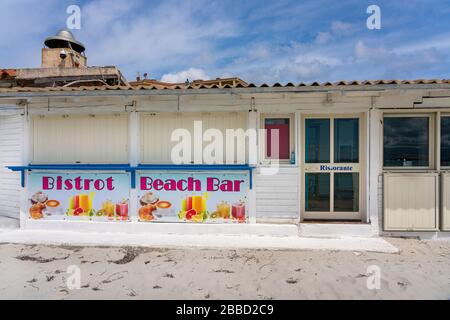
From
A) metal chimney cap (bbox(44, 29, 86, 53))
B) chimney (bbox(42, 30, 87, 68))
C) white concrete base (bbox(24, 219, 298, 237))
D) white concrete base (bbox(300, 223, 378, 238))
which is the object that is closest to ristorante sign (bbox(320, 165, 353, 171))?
white concrete base (bbox(300, 223, 378, 238))

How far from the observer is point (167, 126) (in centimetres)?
643

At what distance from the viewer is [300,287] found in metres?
4.03

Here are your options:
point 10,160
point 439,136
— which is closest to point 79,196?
point 10,160

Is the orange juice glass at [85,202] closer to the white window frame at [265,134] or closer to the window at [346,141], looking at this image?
the white window frame at [265,134]

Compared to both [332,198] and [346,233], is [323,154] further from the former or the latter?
[346,233]

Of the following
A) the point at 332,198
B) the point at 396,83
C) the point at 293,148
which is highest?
the point at 396,83

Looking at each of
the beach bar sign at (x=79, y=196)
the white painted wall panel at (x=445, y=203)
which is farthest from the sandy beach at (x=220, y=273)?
the beach bar sign at (x=79, y=196)

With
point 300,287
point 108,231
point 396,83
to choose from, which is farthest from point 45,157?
point 396,83

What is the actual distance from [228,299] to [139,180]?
353cm

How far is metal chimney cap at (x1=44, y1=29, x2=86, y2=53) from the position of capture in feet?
71.5

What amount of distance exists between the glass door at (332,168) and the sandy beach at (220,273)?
1.21 meters

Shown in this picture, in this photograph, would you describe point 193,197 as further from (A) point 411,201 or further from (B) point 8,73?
(B) point 8,73

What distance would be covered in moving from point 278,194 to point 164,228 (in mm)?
2462

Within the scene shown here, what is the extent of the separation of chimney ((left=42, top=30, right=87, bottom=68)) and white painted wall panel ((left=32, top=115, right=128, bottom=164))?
13238 millimetres
